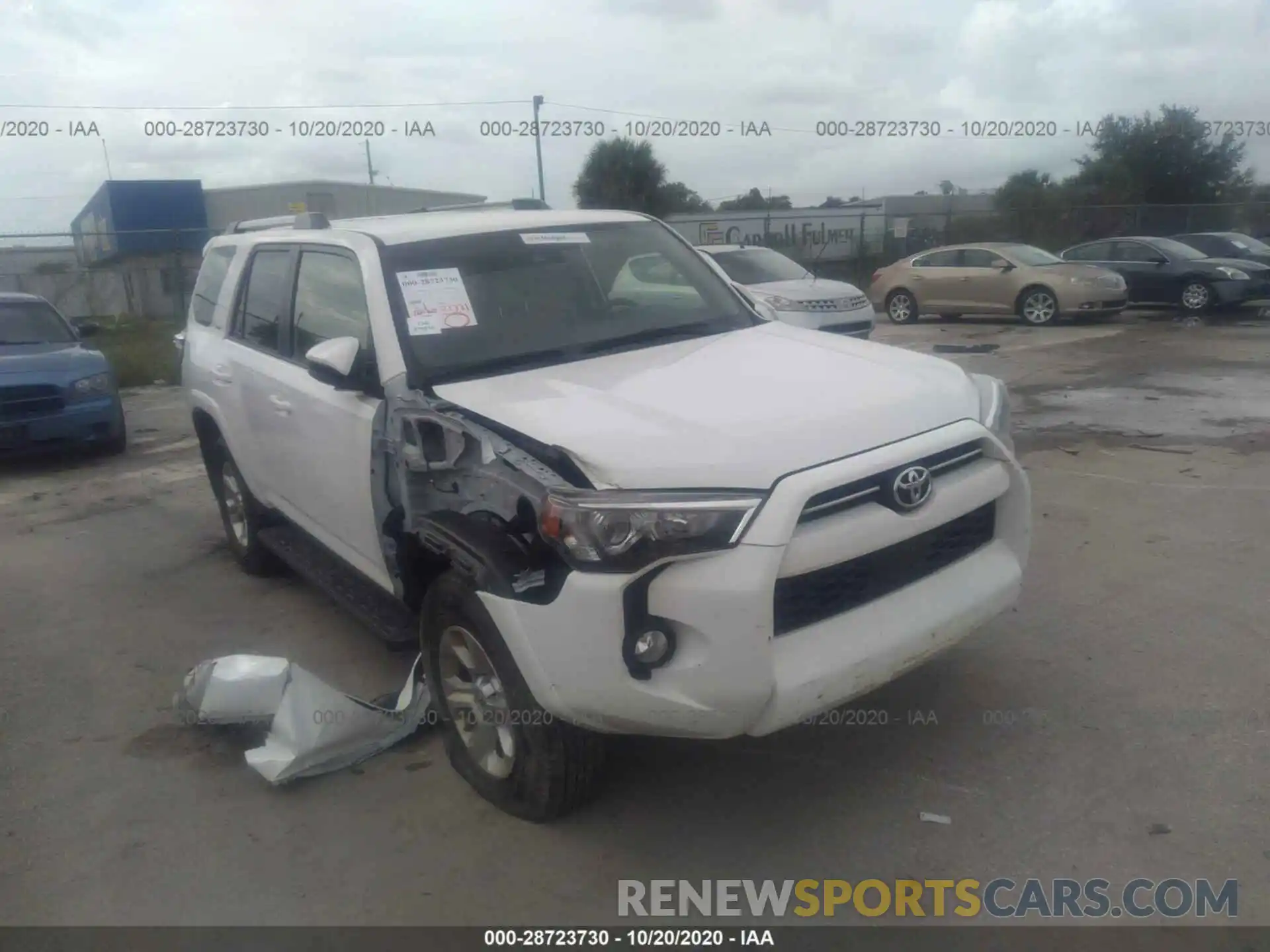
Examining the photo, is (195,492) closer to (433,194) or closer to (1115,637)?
(1115,637)

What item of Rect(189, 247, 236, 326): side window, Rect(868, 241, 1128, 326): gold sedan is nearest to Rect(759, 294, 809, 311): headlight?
Rect(868, 241, 1128, 326): gold sedan

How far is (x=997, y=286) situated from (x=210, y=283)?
47.5 ft

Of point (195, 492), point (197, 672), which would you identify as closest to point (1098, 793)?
point (197, 672)

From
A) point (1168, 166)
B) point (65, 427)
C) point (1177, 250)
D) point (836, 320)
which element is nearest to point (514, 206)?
point (65, 427)

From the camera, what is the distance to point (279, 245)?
5133mm

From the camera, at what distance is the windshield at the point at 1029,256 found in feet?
57.5

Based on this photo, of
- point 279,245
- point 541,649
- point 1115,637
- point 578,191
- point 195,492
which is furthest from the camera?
point 578,191

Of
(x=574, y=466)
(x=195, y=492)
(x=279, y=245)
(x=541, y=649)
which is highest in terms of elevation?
(x=279, y=245)

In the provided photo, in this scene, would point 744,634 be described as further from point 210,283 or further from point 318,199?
point 318,199

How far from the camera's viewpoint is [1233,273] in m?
16.6

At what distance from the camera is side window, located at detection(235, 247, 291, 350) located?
4.96 m

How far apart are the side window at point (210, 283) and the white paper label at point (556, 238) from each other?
2245 mm

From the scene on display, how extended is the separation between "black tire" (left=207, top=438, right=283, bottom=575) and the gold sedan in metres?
14.4

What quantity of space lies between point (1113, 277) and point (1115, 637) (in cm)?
1413
